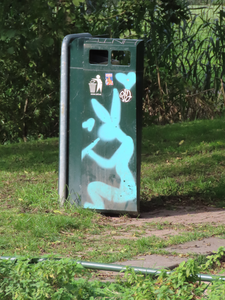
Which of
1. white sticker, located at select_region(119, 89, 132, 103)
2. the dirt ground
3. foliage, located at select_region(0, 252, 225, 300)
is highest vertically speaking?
white sticker, located at select_region(119, 89, 132, 103)

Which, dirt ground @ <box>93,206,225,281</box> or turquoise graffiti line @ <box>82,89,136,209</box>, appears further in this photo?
turquoise graffiti line @ <box>82,89,136,209</box>

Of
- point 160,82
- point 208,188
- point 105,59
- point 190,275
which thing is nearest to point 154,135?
point 160,82

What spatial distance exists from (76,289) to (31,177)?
13.2 ft

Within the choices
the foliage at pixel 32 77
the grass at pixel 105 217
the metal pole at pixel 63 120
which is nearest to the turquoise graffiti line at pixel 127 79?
the metal pole at pixel 63 120

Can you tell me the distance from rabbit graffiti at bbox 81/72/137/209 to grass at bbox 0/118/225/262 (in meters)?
0.25

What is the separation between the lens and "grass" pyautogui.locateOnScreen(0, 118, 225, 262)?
14.5 feet

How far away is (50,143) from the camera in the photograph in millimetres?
9000

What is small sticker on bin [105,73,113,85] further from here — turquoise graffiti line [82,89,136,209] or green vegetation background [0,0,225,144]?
green vegetation background [0,0,225,144]

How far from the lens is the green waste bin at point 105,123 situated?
5.15m

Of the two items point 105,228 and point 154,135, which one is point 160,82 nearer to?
point 154,135

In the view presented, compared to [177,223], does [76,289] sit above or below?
above

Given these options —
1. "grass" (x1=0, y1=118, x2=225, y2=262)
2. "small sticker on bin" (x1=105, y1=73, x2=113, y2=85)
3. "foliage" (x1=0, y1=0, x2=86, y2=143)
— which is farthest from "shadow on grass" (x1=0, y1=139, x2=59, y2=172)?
"small sticker on bin" (x1=105, y1=73, x2=113, y2=85)

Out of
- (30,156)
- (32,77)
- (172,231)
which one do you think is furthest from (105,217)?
(32,77)

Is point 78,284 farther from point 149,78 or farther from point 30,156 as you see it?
point 149,78
